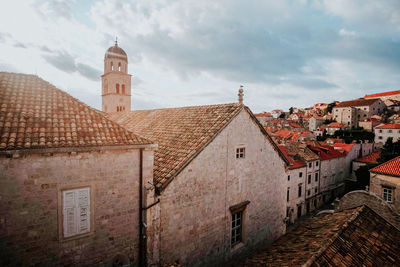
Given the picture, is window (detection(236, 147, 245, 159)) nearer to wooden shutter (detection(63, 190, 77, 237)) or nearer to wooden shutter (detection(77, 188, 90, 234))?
wooden shutter (detection(77, 188, 90, 234))

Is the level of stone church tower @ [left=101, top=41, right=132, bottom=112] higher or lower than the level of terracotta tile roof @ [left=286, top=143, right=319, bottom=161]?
higher

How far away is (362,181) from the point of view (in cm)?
3325

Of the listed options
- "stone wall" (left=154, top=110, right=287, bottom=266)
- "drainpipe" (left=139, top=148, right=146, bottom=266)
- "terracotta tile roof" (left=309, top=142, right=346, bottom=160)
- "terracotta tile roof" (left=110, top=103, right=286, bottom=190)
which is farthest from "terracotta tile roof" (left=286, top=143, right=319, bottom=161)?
"drainpipe" (left=139, top=148, right=146, bottom=266)

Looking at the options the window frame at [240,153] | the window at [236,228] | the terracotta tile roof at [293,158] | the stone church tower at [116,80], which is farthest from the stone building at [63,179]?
the terracotta tile roof at [293,158]

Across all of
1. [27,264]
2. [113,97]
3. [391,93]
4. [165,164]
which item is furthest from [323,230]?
[391,93]

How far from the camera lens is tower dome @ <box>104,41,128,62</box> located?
27.5 meters

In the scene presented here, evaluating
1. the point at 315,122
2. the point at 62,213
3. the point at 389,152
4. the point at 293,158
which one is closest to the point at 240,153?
the point at 62,213

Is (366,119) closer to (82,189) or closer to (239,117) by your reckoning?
(239,117)

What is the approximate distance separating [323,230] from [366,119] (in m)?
95.2

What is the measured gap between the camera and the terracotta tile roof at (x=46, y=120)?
6.17 metres

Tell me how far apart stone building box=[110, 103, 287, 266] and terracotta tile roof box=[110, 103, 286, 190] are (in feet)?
0.15

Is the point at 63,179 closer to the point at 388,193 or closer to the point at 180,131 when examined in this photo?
the point at 180,131

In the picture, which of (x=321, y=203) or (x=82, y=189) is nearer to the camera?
(x=82, y=189)

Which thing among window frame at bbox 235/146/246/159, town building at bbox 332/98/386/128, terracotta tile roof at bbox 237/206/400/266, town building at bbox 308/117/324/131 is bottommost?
terracotta tile roof at bbox 237/206/400/266
